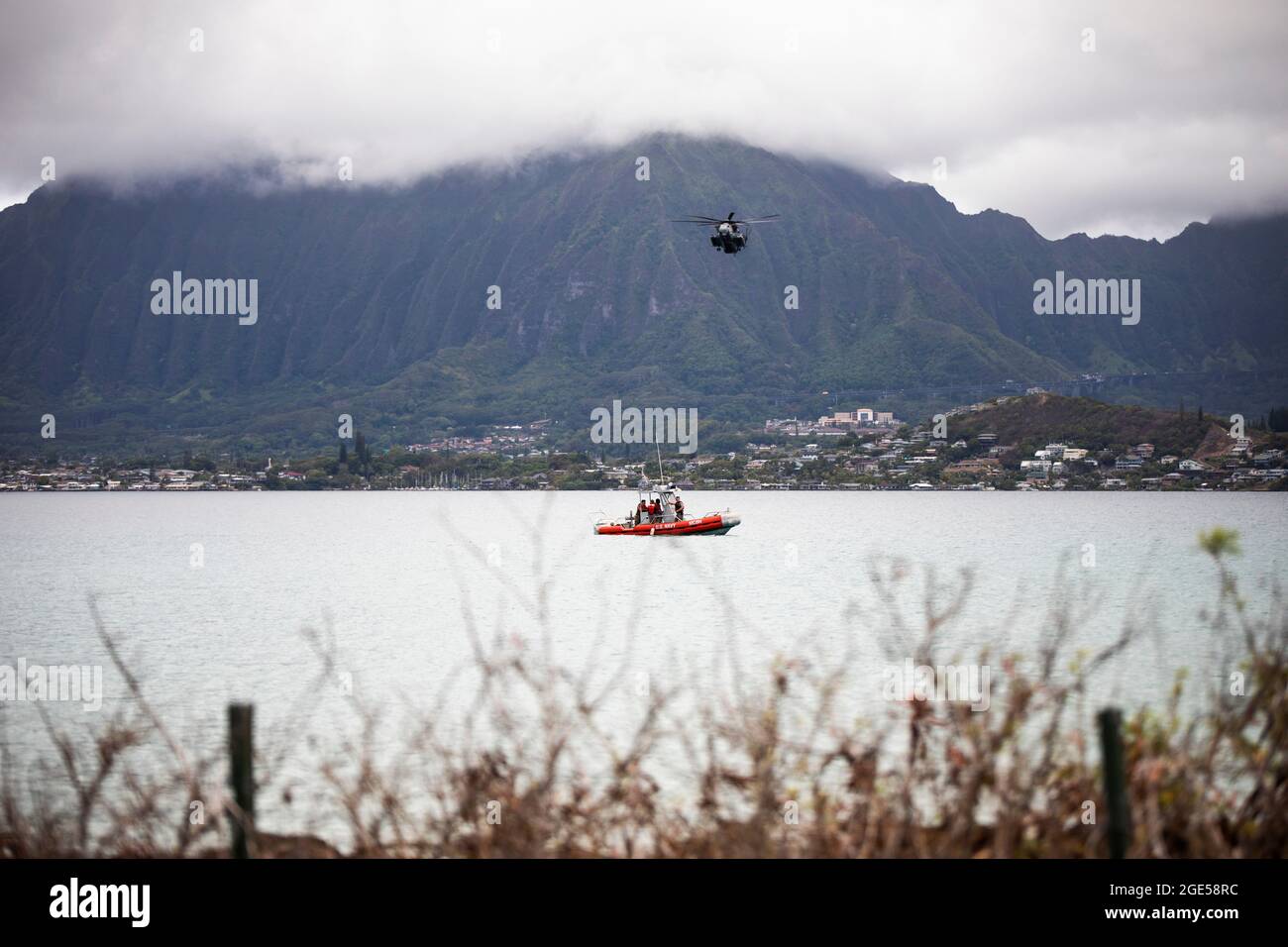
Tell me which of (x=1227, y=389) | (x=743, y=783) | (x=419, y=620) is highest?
(x=1227, y=389)

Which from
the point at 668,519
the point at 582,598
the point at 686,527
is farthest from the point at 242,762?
the point at 668,519

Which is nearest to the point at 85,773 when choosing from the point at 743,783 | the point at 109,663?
the point at 743,783

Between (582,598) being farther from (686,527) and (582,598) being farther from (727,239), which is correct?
(686,527)

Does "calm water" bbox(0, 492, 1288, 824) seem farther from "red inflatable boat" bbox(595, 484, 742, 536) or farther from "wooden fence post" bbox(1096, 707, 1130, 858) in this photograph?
"red inflatable boat" bbox(595, 484, 742, 536)

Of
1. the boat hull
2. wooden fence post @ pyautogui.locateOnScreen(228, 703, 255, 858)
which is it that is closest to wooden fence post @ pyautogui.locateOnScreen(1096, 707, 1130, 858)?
wooden fence post @ pyautogui.locateOnScreen(228, 703, 255, 858)

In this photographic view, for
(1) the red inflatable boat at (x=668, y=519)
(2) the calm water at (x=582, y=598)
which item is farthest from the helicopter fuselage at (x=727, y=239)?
(1) the red inflatable boat at (x=668, y=519)

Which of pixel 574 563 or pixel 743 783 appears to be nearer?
pixel 743 783
